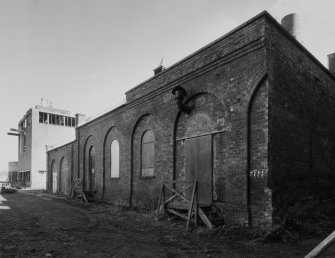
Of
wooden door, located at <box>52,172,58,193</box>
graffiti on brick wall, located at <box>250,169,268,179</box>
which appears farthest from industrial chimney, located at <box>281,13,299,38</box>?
wooden door, located at <box>52,172,58,193</box>

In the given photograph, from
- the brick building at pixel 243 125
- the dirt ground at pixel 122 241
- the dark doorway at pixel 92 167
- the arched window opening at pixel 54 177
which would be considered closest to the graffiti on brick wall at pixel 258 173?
the brick building at pixel 243 125

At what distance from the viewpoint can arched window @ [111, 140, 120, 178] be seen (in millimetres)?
15709

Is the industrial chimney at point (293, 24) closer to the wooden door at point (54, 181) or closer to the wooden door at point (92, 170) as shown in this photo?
the wooden door at point (92, 170)

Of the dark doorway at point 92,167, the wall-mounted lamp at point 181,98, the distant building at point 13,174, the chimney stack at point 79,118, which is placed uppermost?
the chimney stack at point 79,118

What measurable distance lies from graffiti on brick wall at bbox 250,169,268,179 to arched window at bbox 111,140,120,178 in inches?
357

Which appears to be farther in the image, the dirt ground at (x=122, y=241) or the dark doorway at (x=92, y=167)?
the dark doorway at (x=92, y=167)

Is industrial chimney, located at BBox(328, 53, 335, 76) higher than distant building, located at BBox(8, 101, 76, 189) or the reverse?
higher

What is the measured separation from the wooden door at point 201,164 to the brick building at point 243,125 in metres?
0.03

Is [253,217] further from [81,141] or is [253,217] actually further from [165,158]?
[81,141]

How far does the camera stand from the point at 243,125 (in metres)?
8.37

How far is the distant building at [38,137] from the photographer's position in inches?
1368

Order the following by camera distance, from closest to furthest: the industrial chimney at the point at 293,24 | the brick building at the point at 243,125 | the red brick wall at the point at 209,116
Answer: the brick building at the point at 243,125, the red brick wall at the point at 209,116, the industrial chimney at the point at 293,24

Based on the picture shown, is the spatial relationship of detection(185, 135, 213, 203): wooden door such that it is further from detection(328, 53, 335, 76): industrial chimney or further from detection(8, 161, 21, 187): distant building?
detection(8, 161, 21, 187): distant building

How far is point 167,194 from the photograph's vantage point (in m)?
11.4
